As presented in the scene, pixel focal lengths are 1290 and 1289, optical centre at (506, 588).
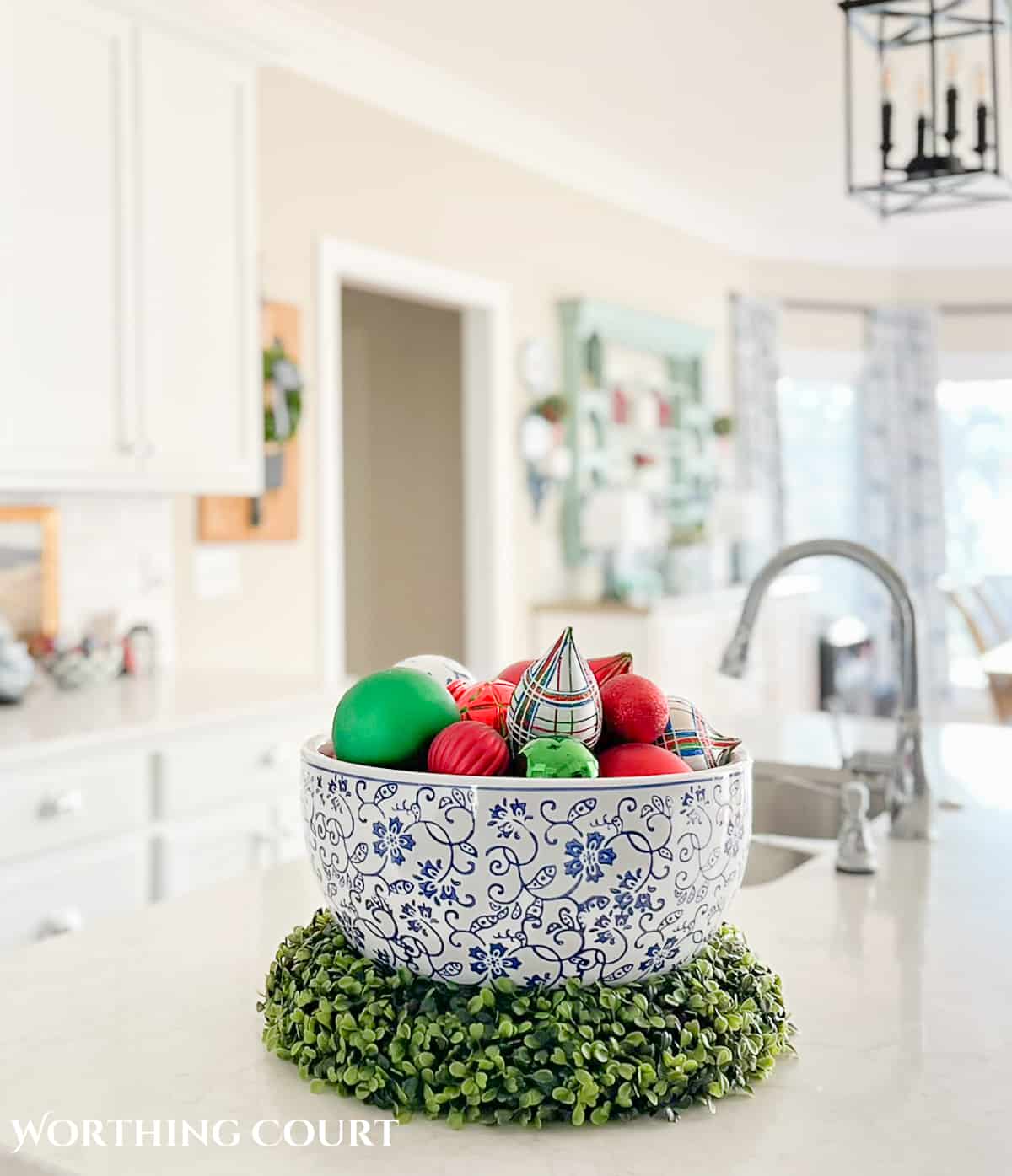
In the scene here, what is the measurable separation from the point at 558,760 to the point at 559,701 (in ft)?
0.16

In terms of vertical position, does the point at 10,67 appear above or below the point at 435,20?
below

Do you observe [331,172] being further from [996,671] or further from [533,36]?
[996,671]

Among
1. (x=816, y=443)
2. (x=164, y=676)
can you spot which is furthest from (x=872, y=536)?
(x=164, y=676)

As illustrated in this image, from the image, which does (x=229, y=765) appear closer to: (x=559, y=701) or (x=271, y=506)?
(x=271, y=506)

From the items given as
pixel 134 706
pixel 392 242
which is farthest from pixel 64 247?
pixel 392 242

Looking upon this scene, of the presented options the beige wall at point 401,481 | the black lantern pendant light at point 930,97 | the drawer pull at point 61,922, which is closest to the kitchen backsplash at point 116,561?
the drawer pull at point 61,922

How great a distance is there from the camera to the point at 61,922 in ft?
7.50

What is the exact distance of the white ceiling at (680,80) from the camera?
3.64 meters

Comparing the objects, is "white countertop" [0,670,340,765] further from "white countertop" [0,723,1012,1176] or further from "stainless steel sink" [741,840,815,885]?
"stainless steel sink" [741,840,815,885]

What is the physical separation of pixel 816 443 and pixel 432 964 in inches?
279

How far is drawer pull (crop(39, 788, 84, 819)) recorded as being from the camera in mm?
2248

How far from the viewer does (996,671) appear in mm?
4055

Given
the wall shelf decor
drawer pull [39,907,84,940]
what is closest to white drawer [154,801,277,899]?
drawer pull [39,907,84,940]

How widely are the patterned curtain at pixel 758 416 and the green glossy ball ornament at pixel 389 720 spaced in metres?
5.70
